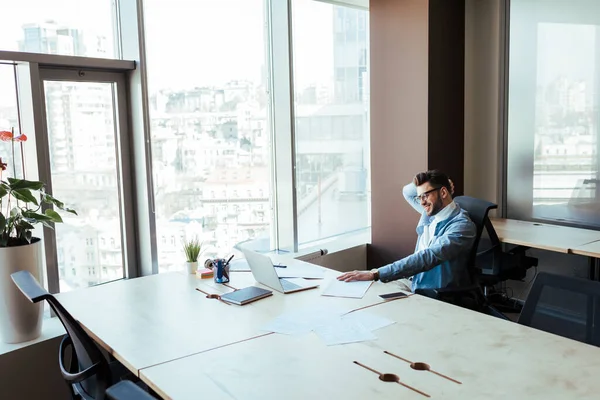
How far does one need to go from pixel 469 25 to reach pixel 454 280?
8.61ft

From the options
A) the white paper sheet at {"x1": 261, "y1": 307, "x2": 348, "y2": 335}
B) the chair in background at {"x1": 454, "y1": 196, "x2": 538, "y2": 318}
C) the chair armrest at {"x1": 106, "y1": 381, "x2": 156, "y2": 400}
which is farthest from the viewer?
the chair in background at {"x1": 454, "y1": 196, "x2": 538, "y2": 318}

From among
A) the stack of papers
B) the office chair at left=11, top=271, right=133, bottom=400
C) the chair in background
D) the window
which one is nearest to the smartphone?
the stack of papers

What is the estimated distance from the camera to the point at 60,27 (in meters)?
3.34

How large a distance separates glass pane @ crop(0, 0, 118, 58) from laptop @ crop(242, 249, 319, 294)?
1.70 m

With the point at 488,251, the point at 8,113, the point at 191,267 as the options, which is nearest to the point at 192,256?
the point at 191,267

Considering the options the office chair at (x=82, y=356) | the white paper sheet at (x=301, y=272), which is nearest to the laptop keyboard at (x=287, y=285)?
the white paper sheet at (x=301, y=272)

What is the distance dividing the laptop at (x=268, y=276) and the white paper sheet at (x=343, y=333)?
0.51 metres

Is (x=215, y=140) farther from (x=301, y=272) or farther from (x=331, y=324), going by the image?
(x=331, y=324)

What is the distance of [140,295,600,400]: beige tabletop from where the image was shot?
1.70 metres

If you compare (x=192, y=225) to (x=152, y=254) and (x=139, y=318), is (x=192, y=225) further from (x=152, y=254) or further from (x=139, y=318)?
(x=139, y=318)

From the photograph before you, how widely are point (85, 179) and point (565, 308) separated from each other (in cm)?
282

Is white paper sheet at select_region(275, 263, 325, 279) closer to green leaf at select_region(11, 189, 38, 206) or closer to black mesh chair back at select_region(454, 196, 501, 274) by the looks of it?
black mesh chair back at select_region(454, 196, 501, 274)

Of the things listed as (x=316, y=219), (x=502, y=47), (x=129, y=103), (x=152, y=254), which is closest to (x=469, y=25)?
(x=502, y=47)

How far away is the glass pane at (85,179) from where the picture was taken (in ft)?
11.3
